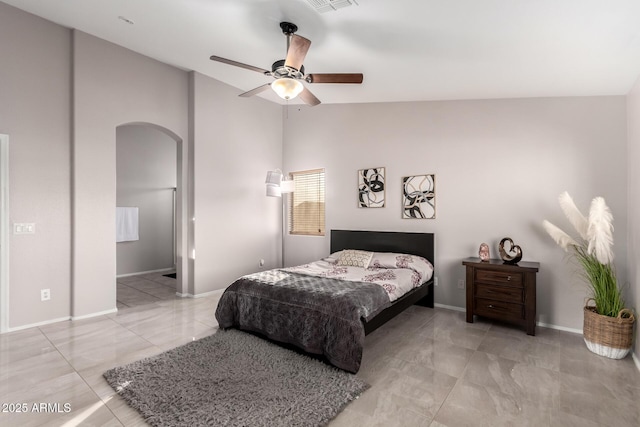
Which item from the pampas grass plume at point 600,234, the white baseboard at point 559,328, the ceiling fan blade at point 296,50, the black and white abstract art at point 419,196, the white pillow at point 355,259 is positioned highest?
the ceiling fan blade at point 296,50

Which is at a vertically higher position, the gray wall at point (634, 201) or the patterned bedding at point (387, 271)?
the gray wall at point (634, 201)

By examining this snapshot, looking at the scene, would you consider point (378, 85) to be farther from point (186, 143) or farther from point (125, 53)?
point (125, 53)

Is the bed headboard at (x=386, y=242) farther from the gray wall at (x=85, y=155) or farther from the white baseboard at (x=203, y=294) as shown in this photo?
the white baseboard at (x=203, y=294)

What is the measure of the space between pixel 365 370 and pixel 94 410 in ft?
6.20

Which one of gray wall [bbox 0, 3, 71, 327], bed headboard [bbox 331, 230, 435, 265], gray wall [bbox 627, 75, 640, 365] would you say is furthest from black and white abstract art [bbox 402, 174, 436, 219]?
gray wall [bbox 0, 3, 71, 327]

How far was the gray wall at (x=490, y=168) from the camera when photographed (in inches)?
136

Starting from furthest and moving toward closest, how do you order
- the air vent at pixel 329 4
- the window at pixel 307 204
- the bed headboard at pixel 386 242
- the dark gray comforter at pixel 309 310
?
the window at pixel 307 204
the bed headboard at pixel 386 242
the dark gray comforter at pixel 309 310
the air vent at pixel 329 4

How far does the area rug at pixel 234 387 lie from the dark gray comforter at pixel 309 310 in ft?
0.48

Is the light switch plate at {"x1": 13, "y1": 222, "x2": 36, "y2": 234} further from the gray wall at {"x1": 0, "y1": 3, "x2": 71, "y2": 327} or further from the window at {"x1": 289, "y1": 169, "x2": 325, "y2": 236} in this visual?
the window at {"x1": 289, "y1": 169, "x2": 325, "y2": 236}

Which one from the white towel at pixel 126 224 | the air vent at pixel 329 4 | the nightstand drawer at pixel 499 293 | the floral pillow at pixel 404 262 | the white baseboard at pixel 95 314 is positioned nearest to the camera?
the air vent at pixel 329 4

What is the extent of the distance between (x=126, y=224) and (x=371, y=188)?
15.6 ft

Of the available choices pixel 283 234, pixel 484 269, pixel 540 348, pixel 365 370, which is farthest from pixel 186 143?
pixel 540 348

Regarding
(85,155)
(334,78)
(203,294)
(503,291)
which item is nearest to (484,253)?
(503,291)

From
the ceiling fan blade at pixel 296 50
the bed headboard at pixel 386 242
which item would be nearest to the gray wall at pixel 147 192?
the bed headboard at pixel 386 242
